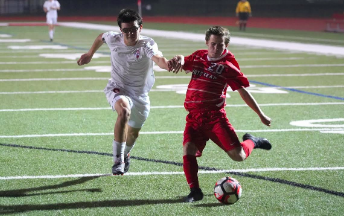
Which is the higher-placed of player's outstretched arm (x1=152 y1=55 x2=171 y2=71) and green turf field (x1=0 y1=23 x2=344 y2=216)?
player's outstretched arm (x1=152 y1=55 x2=171 y2=71)

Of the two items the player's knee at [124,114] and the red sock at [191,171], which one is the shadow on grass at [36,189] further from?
the red sock at [191,171]

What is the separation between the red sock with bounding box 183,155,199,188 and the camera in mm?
5234

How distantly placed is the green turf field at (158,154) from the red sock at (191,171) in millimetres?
169

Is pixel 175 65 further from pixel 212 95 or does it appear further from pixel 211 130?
pixel 211 130

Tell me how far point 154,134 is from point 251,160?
5.74 feet

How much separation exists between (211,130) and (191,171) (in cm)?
43

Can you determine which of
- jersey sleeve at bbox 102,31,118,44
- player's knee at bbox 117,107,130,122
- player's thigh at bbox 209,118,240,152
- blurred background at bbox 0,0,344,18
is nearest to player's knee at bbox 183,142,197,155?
player's thigh at bbox 209,118,240,152

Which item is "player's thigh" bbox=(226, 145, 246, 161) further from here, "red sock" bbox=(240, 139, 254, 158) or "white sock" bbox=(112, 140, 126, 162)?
"white sock" bbox=(112, 140, 126, 162)

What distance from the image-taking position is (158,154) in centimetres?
689

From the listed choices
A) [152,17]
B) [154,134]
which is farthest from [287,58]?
[152,17]

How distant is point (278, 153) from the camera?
22.9 ft

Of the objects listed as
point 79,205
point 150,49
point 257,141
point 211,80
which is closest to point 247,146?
point 257,141

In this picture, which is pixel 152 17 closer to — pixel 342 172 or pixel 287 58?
pixel 287 58

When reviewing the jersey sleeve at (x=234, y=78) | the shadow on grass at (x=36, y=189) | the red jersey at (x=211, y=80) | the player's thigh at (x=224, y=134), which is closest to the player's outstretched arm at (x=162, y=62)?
the red jersey at (x=211, y=80)
